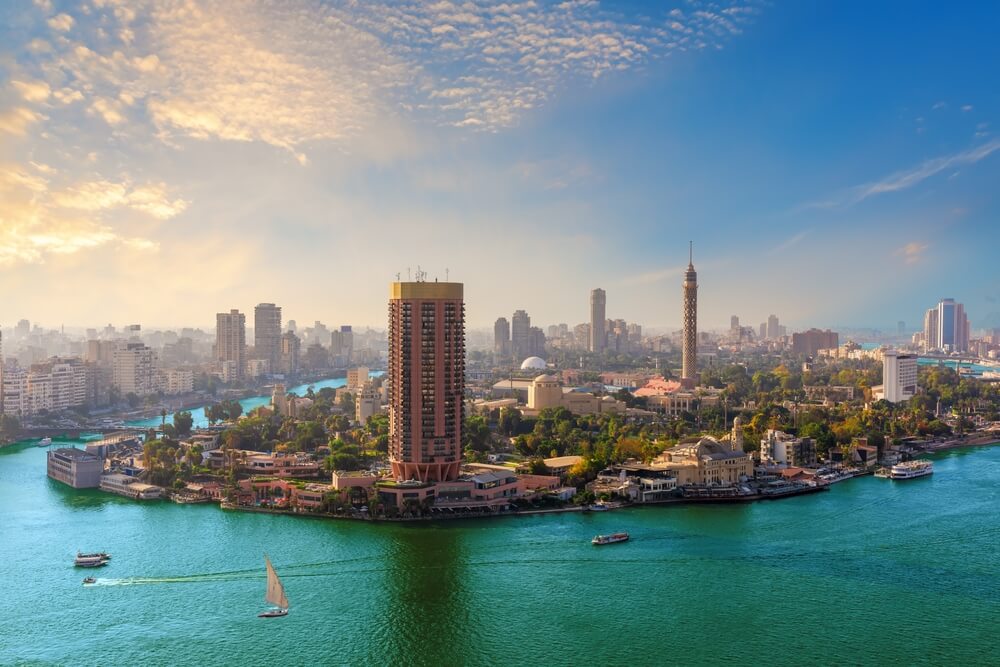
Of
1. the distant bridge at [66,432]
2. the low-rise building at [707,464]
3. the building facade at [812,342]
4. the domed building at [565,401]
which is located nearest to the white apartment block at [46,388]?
the distant bridge at [66,432]

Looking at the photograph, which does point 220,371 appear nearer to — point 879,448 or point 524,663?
point 879,448

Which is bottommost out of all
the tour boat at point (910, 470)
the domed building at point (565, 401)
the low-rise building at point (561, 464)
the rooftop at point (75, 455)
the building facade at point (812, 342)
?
the tour boat at point (910, 470)

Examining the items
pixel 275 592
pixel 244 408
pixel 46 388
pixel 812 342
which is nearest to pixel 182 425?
pixel 46 388

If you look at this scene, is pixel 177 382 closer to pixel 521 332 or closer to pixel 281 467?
pixel 281 467

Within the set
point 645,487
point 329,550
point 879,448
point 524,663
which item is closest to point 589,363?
point 879,448

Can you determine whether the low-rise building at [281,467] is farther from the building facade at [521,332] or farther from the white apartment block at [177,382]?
the building facade at [521,332]

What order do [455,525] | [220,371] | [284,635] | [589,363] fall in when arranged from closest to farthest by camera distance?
1. [284,635]
2. [455,525]
3. [220,371]
4. [589,363]

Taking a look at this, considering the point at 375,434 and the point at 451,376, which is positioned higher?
the point at 451,376
